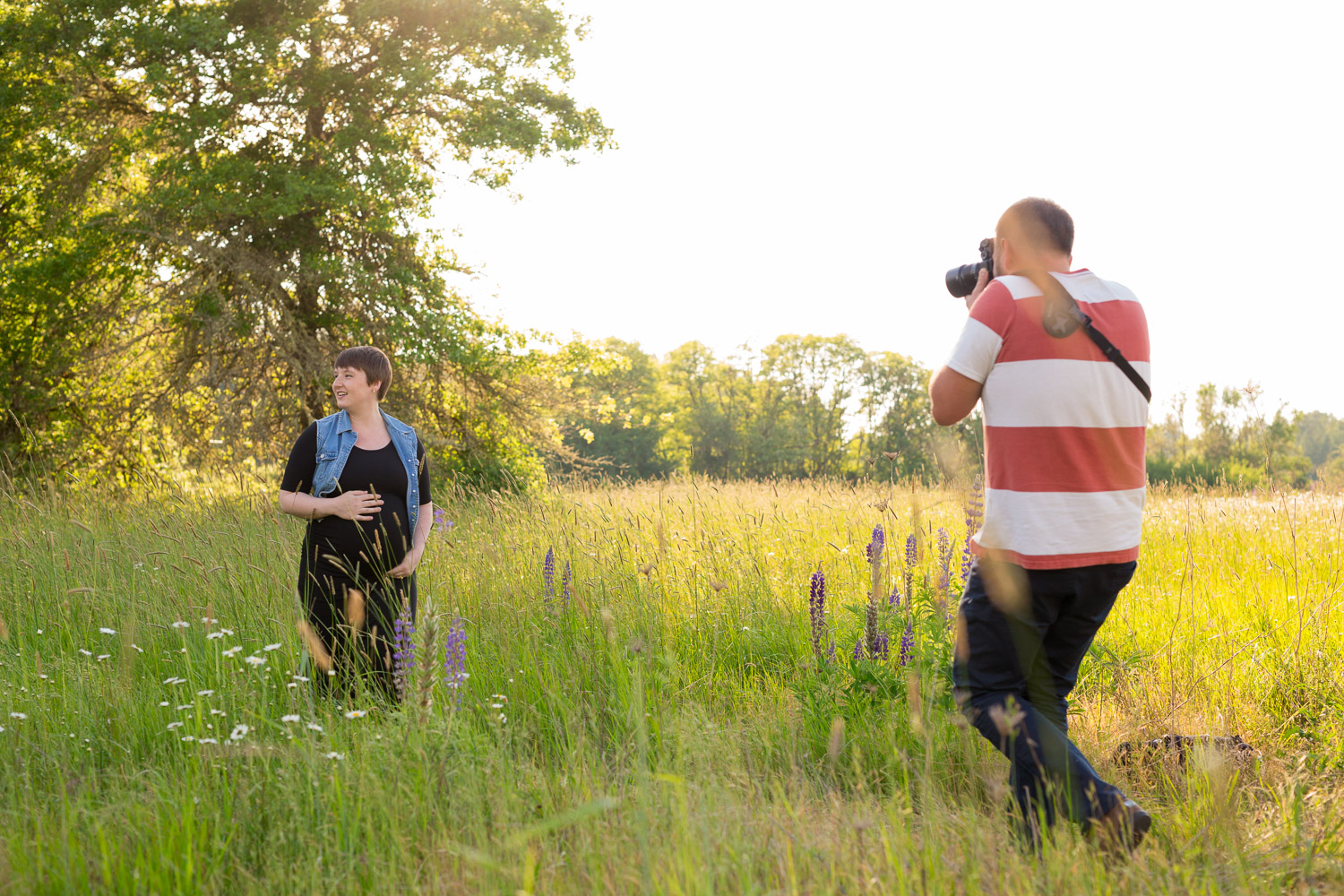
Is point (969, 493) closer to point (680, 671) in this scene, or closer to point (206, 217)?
point (680, 671)

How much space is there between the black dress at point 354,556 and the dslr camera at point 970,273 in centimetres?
241

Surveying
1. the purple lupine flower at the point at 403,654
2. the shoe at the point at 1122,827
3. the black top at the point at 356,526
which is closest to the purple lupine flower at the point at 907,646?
the shoe at the point at 1122,827

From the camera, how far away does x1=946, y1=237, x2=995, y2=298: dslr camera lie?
8.56 ft

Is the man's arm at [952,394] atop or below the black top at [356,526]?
atop

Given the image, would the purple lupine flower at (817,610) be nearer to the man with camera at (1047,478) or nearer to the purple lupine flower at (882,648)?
the purple lupine flower at (882,648)

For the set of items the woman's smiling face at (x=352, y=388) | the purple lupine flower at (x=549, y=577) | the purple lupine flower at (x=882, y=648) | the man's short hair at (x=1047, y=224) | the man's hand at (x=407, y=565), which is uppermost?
the man's short hair at (x=1047, y=224)

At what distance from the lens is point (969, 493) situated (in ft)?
10.9

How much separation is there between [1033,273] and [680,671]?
2276 millimetres

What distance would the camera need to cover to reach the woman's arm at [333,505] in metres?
3.30

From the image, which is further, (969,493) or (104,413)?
(104,413)

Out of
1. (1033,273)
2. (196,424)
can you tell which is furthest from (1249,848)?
(196,424)

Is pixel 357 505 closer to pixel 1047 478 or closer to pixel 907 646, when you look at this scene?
pixel 907 646

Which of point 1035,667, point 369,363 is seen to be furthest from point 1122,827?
point 369,363

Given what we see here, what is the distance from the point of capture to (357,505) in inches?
131
